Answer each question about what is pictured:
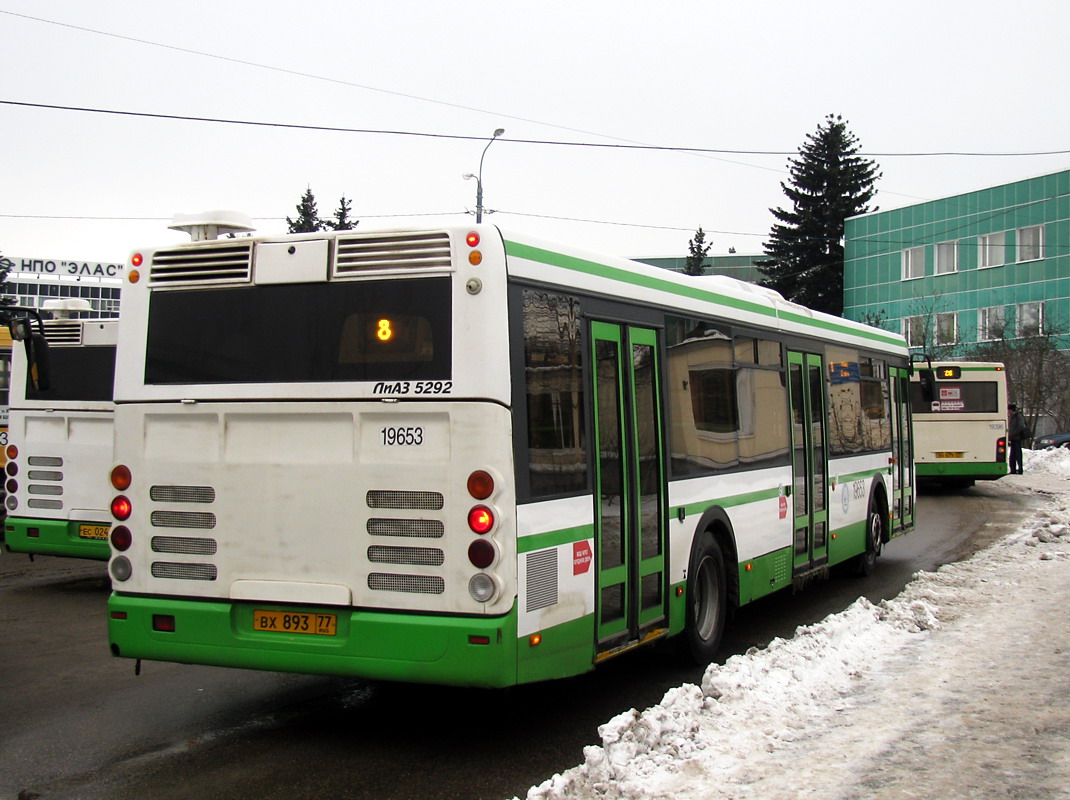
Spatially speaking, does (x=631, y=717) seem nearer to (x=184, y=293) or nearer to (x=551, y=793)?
(x=551, y=793)

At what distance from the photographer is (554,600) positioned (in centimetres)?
646

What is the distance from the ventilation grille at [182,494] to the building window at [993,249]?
57.3 meters

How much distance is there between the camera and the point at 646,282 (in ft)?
26.3

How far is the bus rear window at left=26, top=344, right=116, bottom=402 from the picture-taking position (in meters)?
12.4

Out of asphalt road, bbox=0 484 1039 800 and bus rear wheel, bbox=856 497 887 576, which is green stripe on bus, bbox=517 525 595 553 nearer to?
asphalt road, bbox=0 484 1039 800

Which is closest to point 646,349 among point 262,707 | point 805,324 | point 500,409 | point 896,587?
point 500,409

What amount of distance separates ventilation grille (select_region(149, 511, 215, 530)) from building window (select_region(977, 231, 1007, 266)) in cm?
5736

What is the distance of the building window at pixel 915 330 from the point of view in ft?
181

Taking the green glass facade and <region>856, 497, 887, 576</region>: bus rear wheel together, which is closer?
<region>856, 497, 887, 576</region>: bus rear wheel

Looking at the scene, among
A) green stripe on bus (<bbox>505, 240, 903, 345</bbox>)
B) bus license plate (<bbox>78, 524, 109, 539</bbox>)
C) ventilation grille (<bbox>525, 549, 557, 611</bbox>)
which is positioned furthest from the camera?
bus license plate (<bbox>78, 524, 109, 539</bbox>)

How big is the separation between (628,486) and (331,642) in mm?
2180

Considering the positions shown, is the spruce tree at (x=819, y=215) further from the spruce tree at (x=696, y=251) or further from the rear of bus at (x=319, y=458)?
the rear of bus at (x=319, y=458)

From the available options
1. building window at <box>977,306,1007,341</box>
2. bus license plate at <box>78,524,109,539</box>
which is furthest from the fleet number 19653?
building window at <box>977,306,1007,341</box>

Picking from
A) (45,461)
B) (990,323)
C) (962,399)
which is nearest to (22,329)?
(45,461)
